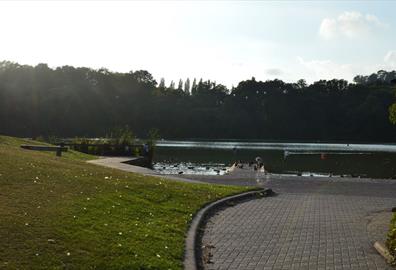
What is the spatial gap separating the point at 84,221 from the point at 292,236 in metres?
4.68

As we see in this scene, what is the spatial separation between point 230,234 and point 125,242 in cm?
345

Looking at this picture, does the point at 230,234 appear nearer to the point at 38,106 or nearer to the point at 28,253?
the point at 28,253

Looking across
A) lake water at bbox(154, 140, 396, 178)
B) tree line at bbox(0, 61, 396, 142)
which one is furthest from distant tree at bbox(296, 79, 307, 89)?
lake water at bbox(154, 140, 396, 178)

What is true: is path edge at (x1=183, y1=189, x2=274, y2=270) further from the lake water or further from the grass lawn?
the lake water

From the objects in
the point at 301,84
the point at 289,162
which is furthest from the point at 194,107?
the point at 289,162

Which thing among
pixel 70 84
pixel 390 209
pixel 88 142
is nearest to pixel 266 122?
pixel 70 84

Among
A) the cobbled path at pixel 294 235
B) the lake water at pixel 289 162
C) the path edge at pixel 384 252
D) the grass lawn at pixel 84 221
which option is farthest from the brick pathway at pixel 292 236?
the lake water at pixel 289 162

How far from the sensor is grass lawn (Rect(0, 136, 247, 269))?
7.43m

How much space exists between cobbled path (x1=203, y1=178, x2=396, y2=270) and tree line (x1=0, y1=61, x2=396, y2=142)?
9616cm

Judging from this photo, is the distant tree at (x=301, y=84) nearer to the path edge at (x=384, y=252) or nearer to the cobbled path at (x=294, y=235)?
the cobbled path at (x=294, y=235)

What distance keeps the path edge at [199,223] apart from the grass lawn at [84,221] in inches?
6.8

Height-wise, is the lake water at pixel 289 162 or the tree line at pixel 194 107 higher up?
the tree line at pixel 194 107

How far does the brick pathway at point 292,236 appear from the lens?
30.0ft

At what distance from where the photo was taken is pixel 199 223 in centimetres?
1221
